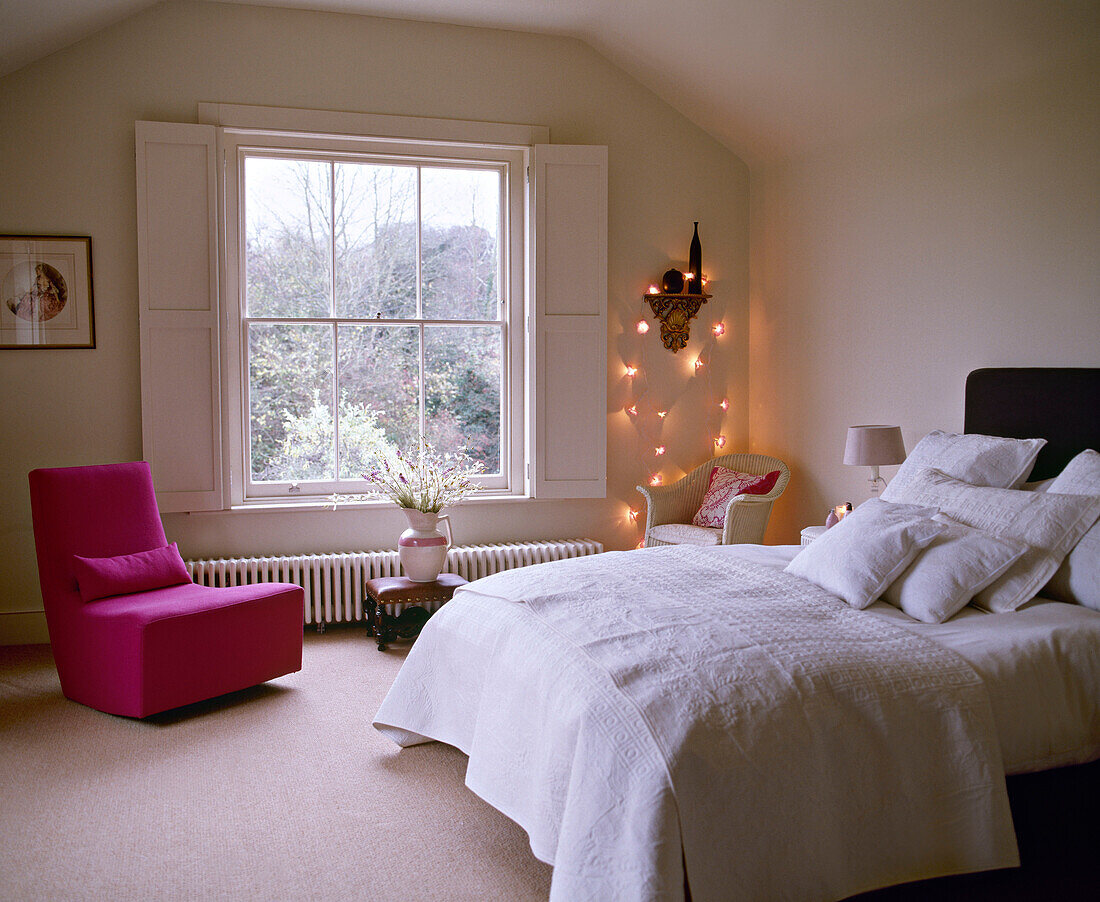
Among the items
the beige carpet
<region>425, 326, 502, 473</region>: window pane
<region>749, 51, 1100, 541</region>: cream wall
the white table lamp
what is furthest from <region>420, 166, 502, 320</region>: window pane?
the beige carpet

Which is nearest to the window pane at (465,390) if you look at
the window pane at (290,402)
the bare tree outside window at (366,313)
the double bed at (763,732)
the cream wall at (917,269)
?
the bare tree outside window at (366,313)

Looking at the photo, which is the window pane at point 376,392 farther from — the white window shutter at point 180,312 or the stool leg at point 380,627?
the stool leg at point 380,627

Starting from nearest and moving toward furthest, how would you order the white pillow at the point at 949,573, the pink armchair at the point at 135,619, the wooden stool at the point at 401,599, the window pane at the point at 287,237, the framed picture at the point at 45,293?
the white pillow at the point at 949,573, the pink armchair at the point at 135,619, the wooden stool at the point at 401,599, the framed picture at the point at 45,293, the window pane at the point at 287,237

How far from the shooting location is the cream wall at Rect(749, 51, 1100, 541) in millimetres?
3479

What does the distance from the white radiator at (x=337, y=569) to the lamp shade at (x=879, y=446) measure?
1.81 metres

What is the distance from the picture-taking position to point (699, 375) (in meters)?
5.55

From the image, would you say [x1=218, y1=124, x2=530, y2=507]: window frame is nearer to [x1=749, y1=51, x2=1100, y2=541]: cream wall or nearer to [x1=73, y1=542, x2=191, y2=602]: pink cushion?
[x1=73, y1=542, x2=191, y2=602]: pink cushion

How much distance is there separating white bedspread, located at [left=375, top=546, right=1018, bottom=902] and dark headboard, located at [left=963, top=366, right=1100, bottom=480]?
136 cm

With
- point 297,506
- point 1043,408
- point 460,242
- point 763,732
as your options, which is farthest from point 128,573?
point 1043,408

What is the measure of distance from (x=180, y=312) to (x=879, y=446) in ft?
11.5

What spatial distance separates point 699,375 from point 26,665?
13.0ft

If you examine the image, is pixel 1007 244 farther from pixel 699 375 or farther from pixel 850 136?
pixel 699 375

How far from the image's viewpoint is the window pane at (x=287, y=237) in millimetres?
4848

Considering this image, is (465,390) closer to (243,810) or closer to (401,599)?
(401,599)
